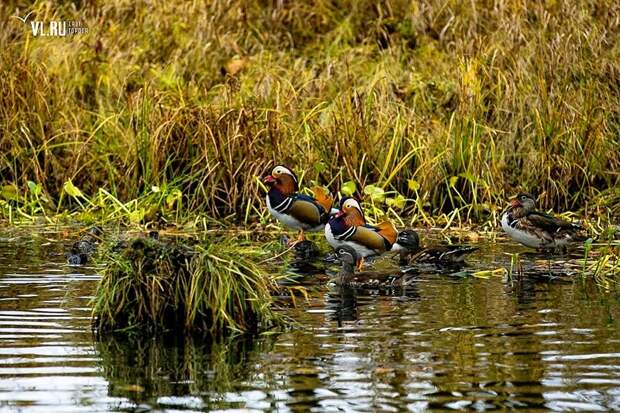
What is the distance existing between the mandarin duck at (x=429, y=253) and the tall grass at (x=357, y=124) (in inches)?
101

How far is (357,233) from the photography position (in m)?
12.8

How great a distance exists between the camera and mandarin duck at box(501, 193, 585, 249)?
13.5 metres

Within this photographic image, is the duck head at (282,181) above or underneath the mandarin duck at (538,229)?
above

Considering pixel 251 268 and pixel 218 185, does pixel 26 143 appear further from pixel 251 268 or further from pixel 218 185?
pixel 251 268

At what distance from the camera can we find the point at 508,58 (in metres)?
17.2

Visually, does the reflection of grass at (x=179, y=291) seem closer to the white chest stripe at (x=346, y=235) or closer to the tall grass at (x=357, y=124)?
the white chest stripe at (x=346, y=235)

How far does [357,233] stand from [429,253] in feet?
2.18

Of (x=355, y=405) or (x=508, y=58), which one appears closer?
(x=355, y=405)

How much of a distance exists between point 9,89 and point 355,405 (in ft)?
33.4

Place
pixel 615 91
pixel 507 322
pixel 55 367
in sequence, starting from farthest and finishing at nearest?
pixel 615 91 → pixel 507 322 → pixel 55 367

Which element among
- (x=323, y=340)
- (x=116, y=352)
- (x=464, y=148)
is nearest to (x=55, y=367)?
(x=116, y=352)

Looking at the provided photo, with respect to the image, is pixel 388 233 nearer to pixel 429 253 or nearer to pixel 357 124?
pixel 429 253

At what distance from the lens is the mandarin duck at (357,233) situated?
12859mm

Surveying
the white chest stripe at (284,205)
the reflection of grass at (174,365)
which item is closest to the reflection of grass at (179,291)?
the reflection of grass at (174,365)
